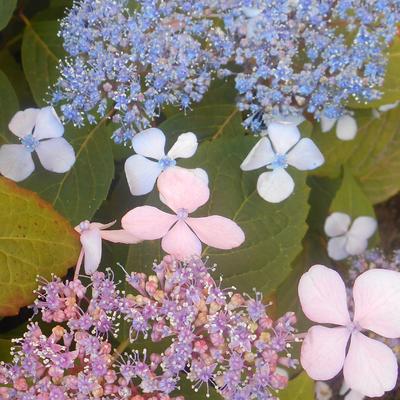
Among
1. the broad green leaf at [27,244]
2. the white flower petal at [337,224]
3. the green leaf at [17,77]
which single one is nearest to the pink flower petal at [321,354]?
the broad green leaf at [27,244]

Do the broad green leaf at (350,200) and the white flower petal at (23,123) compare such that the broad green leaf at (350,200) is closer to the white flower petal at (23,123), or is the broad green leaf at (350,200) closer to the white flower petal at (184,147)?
the white flower petal at (184,147)

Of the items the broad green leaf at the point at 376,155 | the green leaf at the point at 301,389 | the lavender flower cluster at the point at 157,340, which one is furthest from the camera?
the broad green leaf at the point at 376,155

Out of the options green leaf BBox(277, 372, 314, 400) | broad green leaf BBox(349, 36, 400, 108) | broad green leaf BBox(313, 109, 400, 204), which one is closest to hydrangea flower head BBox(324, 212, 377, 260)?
broad green leaf BBox(313, 109, 400, 204)

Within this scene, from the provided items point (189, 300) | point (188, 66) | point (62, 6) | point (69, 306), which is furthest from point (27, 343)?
point (62, 6)

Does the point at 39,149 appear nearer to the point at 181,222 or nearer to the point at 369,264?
the point at 181,222

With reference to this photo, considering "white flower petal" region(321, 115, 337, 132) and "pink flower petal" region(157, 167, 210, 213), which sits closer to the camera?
"pink flower petal" region(157, 167, 210, 213)

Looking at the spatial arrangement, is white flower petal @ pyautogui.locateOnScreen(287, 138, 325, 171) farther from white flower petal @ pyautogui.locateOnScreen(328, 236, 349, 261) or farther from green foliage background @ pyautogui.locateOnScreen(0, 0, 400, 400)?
white flower petal @ pyautogui.locateOnScreen(328, 236, 349, 261)

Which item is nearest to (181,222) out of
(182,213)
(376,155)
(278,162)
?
(182,213)

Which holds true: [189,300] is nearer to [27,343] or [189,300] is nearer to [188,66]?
[27,343]
